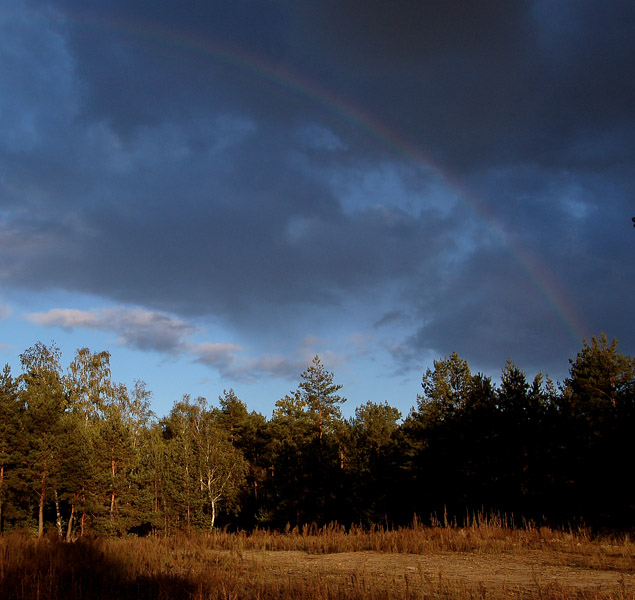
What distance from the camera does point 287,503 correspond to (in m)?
42.4

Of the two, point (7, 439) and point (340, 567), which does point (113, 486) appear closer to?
point (7, 439)

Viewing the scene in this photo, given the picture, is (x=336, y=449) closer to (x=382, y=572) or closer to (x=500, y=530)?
(x=500, y=530)

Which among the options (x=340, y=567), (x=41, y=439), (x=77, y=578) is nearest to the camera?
(x=77, y=578)

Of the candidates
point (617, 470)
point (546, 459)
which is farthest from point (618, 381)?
point (617, 470)

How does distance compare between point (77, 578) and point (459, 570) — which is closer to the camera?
point (77, 578)

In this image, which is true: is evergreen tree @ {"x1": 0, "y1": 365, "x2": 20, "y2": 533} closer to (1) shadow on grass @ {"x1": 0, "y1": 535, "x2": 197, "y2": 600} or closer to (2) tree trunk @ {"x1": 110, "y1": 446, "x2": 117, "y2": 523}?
(2) tree trunk @ {"x1": 110, "y1": 446, "x2": 117, "y2": 523}

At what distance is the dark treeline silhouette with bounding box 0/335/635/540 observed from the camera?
27578mm

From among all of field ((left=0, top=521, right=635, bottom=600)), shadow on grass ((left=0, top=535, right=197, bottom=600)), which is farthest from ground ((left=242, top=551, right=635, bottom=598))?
shadow on grass ((left=0, top=535, right=197, bottom=600))

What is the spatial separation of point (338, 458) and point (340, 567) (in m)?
32.6

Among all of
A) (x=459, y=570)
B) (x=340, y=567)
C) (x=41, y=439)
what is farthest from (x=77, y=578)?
(x=41, y=439)

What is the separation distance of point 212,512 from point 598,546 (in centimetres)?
4118

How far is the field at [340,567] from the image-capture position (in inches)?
289

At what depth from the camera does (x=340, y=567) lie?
10.6 meters

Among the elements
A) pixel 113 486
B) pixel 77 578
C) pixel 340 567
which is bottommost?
pixel 113 486
